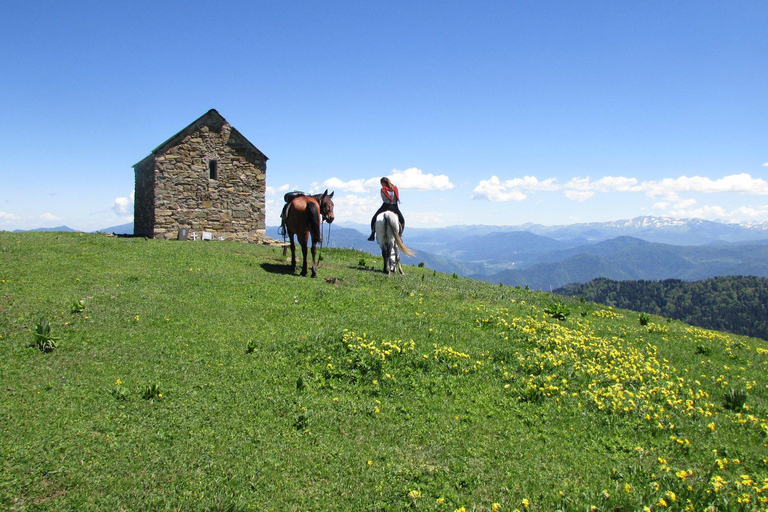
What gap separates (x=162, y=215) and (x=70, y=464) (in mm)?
25477

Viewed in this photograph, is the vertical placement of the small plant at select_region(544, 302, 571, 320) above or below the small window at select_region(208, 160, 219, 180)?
below

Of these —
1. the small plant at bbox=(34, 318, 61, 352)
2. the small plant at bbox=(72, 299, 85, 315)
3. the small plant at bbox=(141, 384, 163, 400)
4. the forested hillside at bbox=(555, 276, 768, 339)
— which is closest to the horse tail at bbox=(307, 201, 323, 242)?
the small plant at bbox=(72, 299, 85, 315)

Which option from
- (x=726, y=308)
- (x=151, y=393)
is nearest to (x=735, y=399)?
(x=151, y=393)

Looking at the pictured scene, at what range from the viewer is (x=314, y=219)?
1803 cm

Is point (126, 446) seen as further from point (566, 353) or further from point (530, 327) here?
point (530, 327)

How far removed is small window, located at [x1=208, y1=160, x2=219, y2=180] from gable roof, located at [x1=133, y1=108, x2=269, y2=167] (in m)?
1.96

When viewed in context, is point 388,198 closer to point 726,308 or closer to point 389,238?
point 389,238

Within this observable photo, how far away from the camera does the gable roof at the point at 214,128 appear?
28938mm

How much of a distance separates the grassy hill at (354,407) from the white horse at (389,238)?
6.31 metres

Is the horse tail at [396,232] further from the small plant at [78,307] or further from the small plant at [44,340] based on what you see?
the small plant at [44,340]

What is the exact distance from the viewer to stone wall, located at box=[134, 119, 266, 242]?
94.9 ft

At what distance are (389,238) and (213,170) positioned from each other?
53.5 feet

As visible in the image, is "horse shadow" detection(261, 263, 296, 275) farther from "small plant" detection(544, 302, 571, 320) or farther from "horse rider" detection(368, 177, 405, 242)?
"small plant" detection(544, 302, 571, 320)

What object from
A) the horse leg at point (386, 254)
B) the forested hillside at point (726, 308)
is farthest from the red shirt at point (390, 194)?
the forested hillside at point (726, 308)
